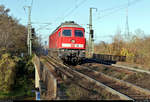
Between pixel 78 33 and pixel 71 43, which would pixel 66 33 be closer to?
pixel 71 43

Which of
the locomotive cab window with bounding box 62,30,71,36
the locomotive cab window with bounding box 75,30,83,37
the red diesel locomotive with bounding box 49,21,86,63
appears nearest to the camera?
the red diesel locomotive with bounding box 49,21,86,63

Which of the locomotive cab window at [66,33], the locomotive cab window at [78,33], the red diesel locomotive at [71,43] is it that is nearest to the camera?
the red diesel locomotive at [71,43]

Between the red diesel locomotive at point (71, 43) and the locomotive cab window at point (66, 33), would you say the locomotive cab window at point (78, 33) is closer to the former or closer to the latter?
the red diesel locomotive at point (71, 43)

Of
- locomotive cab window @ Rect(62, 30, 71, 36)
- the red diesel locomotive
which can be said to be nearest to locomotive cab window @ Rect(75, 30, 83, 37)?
the red diesel locomotive

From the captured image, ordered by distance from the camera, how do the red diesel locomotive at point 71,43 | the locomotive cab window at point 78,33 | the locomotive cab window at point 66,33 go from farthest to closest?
the locomotive cab window at point 78,33
the locomotive cab window at point 66,33
the red diesel locomotive at point 71,43

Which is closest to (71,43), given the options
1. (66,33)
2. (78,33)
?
(66,33)

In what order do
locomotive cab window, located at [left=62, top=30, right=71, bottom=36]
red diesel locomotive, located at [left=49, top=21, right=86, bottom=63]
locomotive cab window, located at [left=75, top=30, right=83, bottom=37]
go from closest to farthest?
red diesel locomotive, located at [left=49, top=21, right=86, bottom=63]
locomotive cab window, located at [left=62, top=30, right=71, bottom=36]
locomotive cab window, located at [left=75, top=30, right=83, bottom=37]

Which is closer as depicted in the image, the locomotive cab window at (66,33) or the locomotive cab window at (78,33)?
the locomotive cab window at (66,33)

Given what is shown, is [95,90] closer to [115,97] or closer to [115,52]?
[115,97]

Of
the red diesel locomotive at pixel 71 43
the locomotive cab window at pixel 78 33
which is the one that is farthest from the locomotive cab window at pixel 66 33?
the locomotive cab window at pixel 78 33

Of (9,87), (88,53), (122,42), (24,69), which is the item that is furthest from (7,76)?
(122,42)

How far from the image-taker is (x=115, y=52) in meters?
25.6

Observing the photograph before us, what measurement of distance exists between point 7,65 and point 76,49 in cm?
948

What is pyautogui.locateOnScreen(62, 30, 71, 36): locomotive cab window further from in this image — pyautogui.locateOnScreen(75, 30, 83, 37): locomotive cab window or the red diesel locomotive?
pyautogui.locateOnScreen(75, 30, 83, 37): locomotive cab window
